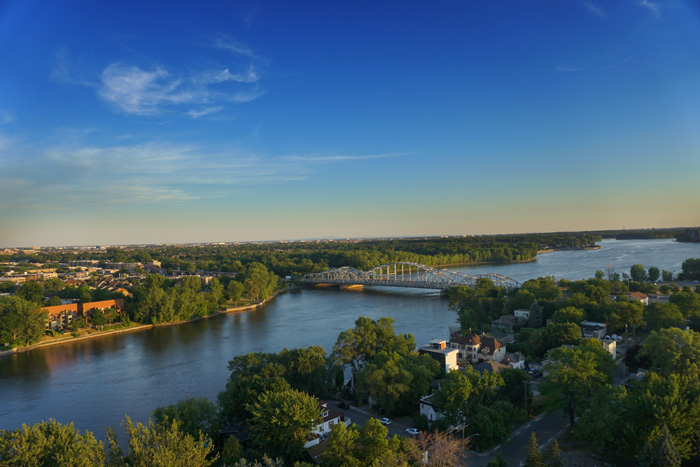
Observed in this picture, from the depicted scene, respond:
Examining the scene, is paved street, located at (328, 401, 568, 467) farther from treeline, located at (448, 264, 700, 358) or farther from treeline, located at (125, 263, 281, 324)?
treeline, located at (125, 263, 281, 324)

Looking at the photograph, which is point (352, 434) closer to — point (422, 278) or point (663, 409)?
point (663, 409)

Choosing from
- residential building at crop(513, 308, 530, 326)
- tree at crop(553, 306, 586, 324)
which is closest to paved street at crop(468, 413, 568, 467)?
tree at crop(553, 306, 586, 324)

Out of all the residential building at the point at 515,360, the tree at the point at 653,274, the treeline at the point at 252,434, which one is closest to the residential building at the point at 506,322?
the residential building at the point at 515,360

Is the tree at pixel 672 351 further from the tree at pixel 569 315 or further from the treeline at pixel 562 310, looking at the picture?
the tree at pixel 569 315

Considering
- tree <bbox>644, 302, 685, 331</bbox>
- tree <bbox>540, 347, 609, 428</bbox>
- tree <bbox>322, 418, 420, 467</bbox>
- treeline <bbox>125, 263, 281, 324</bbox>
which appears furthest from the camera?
treeline <bbox>125, 263, 281, 324</bbox>

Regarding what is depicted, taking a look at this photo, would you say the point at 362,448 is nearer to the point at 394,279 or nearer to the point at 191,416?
the point at 191,416

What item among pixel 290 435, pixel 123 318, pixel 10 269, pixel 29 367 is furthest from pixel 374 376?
pixel 10 269
